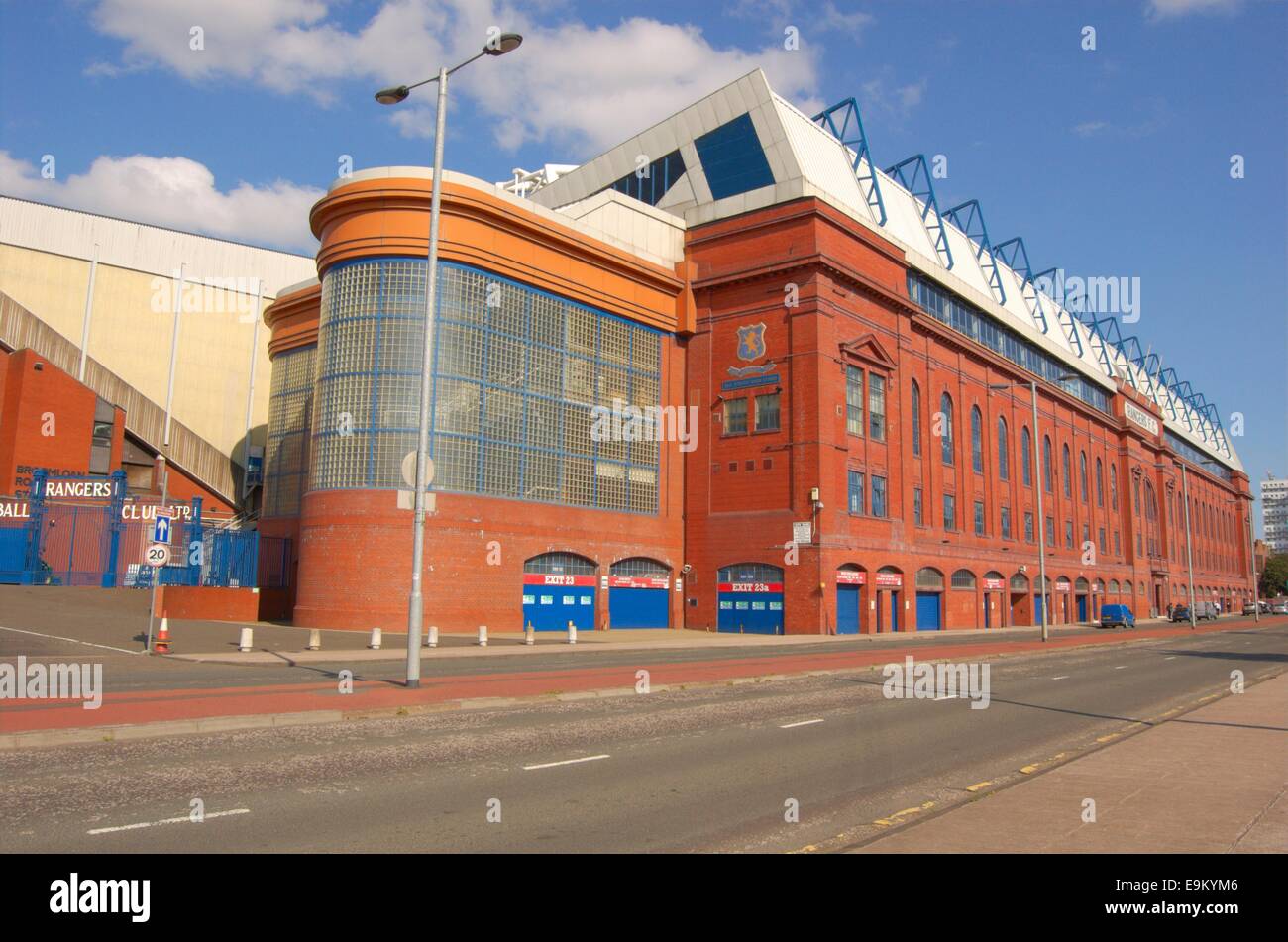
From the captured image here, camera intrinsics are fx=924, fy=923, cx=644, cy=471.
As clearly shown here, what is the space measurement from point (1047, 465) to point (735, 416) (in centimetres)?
3846

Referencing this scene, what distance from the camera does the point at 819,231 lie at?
44625mm

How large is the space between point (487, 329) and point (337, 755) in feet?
97.9

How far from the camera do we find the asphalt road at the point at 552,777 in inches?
271

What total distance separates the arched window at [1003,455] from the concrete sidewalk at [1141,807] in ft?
187

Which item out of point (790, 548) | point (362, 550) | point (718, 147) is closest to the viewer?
point (362, 550)

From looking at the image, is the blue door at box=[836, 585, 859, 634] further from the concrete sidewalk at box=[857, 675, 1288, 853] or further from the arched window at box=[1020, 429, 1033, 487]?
the concrete sidewalk at box=[857, 675, 1288, 853]

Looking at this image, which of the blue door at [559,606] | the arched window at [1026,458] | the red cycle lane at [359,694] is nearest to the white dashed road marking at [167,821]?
the red cycle lane at [359,694]

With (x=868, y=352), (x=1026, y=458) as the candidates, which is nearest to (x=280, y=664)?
(x=868, y=352)

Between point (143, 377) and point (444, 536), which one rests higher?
point (143, 377)

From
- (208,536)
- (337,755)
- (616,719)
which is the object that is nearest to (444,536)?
(208,536)

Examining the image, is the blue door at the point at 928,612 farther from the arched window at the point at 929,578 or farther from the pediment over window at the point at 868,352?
the pediment over window at the point at 868,352

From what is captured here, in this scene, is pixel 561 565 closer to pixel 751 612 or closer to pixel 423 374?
pixel 751 612

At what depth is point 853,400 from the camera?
155ft
